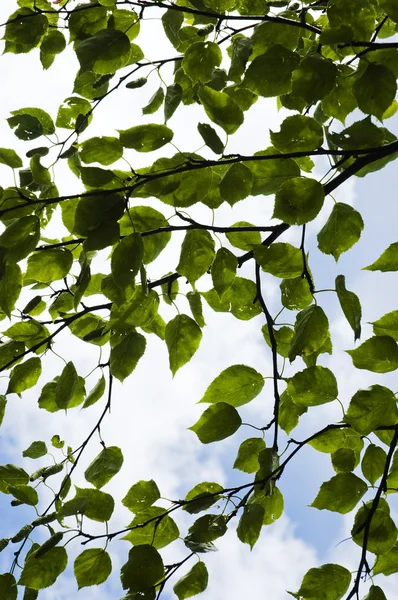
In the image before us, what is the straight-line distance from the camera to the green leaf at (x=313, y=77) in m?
1.16

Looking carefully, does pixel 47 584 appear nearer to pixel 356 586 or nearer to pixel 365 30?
pixel 356 586

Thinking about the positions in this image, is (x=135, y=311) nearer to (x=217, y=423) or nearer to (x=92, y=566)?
(x=217, y=423)

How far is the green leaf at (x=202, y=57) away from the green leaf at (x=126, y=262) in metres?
0.59

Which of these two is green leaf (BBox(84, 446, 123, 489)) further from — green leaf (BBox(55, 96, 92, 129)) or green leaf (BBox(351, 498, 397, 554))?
green leaf (BBox(55, 96, 92, 129))

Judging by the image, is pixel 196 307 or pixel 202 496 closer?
pixel 202 496

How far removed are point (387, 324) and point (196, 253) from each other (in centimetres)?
46

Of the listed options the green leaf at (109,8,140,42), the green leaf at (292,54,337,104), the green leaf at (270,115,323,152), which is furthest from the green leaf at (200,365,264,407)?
the green leaf at (109,8,140,42)

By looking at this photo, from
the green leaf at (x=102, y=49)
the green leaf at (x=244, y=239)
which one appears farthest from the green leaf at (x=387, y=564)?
the green leaf at (x=102, y=49)

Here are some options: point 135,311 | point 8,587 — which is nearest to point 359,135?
point 135,311

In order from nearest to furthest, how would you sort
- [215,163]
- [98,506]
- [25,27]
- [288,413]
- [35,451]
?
1. [215,163]
2. [98,506]
3. [25,27]
4. [288,413]
5. [35,451]

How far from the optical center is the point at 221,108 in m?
1.23

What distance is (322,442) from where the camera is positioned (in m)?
1.56

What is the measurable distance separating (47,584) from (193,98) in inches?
59.4

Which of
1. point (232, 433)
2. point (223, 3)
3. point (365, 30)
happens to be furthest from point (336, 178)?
point (232, 433)
